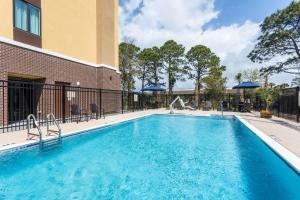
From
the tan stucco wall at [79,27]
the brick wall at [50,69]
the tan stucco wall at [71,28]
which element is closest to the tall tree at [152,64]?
the tan stucco wall at [79,27]

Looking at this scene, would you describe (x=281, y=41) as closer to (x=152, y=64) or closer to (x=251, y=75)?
(x=251, y=75)

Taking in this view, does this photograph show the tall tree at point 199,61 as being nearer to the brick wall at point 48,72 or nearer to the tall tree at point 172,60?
the tall tree at point 172,60

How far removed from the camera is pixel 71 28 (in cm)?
1373

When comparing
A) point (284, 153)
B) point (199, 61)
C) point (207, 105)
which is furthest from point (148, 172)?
point (199, 61)

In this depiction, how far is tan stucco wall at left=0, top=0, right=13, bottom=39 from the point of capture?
9039 mm

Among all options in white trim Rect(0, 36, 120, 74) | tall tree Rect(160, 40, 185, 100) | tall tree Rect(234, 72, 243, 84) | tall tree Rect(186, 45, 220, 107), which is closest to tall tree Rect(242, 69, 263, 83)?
tall tree Rect(234, 72, 243, 84)

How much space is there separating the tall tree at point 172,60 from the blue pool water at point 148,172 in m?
22.4

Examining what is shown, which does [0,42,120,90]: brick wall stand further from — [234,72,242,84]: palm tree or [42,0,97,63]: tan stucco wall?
[234,72,242,84]: palm tree

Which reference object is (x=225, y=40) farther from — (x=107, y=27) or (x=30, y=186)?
(x=30, y=186)

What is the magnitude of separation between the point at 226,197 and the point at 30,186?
12.0ft

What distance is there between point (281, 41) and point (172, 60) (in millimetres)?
14880

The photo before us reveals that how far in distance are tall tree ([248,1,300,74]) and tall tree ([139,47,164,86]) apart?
43.8ft

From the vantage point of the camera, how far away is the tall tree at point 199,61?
3058cm

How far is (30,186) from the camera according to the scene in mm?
4020
